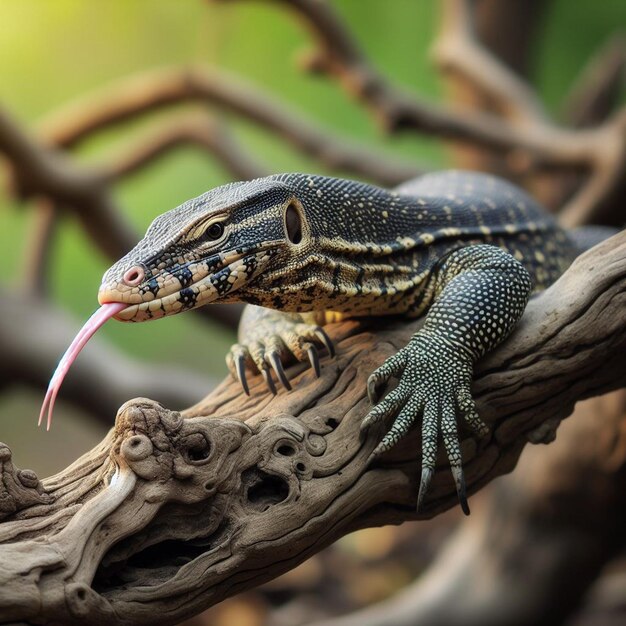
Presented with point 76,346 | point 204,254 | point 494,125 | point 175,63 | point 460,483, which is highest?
point 175,63

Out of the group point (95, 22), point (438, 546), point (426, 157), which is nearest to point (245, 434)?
point (438, 546)

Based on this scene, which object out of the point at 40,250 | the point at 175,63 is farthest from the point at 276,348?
the point at 175,63

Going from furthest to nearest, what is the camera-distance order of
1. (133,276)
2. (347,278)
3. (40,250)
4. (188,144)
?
(188,144) → (40,250) → (347,278) → (133,276)

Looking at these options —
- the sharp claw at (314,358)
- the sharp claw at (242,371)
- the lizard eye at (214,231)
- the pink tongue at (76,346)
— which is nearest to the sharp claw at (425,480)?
the sharp claw at (314,358)

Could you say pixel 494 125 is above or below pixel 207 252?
above

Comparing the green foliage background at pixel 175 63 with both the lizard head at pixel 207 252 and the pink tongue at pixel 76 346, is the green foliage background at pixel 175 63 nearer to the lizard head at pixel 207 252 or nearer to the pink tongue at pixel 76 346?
the lizard head at pixel 207 252

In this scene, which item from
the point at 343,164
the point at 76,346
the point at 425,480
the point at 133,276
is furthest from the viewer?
the point at 343,164

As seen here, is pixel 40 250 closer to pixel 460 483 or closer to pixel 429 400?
pixel 429 400
